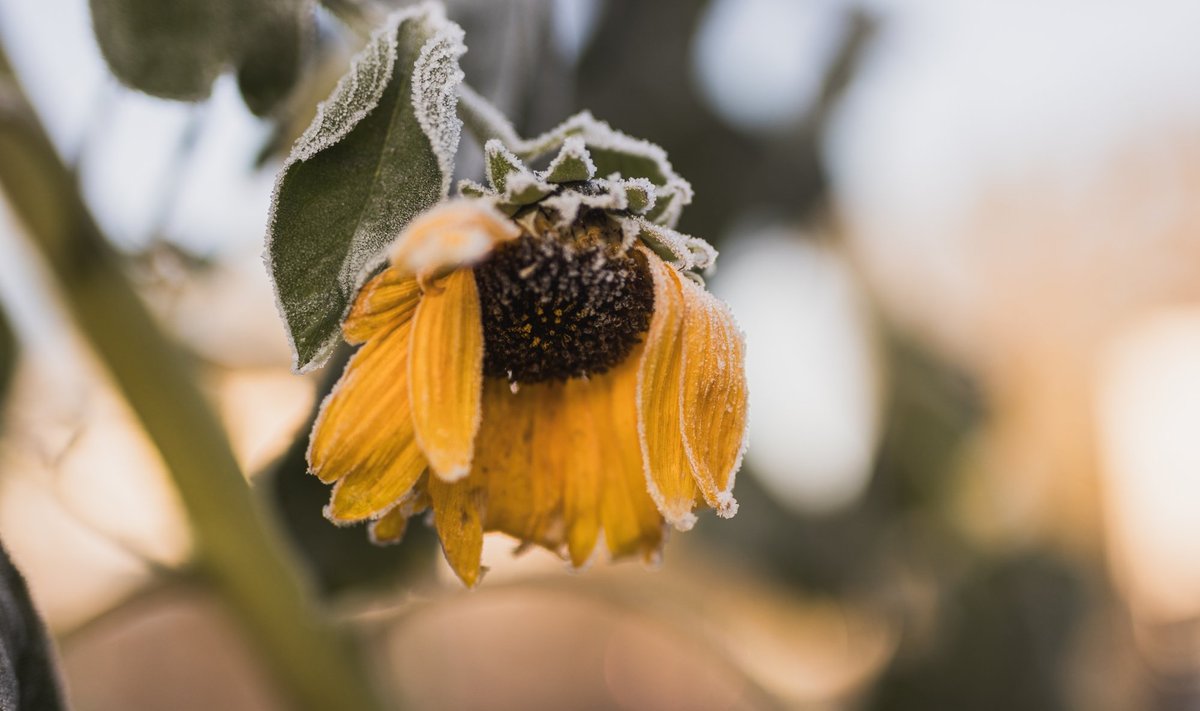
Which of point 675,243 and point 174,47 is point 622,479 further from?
point 174,47

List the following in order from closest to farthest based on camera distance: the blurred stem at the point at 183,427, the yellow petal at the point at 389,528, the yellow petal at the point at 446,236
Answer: the yellow petal at the point at 446,236
the yellow petal at the point at 389,528
the blurred stem at the point at 183,427

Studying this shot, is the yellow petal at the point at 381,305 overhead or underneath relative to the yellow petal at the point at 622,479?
overhead

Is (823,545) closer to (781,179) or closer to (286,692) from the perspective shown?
(781,179)

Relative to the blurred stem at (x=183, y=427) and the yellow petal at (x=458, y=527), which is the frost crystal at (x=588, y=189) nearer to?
the yellow petal at (x=458, y=527)

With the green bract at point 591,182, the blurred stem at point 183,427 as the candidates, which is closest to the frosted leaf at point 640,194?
the green bract at point 591,182

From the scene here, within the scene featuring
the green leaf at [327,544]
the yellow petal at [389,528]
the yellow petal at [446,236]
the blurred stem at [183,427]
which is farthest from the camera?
the green leaf at [327,544]

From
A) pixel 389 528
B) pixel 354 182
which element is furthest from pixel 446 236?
pixel 389 528

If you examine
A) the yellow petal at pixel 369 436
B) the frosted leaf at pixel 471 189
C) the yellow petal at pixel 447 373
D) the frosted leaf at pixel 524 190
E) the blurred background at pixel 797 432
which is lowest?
the blurred background at pixel 797 432
